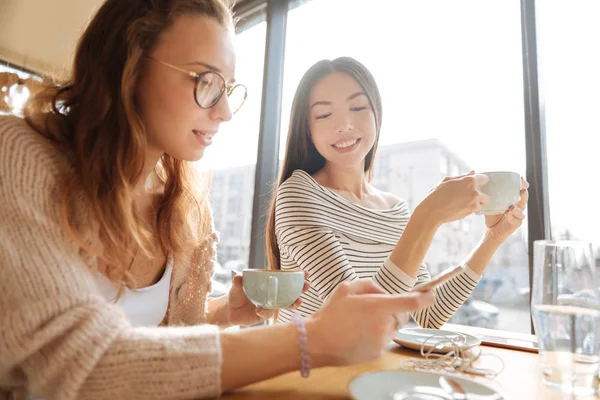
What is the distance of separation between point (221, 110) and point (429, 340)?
69 cm

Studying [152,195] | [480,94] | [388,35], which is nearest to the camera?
[152,195]

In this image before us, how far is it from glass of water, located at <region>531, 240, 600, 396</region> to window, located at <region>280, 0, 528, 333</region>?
1.00 m

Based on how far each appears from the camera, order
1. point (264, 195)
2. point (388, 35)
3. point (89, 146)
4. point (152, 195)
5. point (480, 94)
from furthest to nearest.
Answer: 1. point (264, 195)
2. point (388, 35)
3. point (480, 94)
4. point (152, 195)
5. point (89, 146)

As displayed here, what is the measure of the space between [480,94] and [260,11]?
161cm

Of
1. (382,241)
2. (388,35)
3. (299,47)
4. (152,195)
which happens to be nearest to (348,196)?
(382,241)

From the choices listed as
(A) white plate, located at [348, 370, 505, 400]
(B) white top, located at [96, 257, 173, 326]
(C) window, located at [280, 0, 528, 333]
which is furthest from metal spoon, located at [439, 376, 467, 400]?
(C) window, located at [280, 0, 528, 333]

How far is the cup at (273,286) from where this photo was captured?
2.43 feet

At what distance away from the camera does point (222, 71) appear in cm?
96

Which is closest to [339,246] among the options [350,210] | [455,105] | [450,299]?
[350,210]

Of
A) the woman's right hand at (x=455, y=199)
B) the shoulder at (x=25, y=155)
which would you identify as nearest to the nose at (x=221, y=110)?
the shoulder at (x=25, y=155)

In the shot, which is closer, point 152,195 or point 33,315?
point 33,315

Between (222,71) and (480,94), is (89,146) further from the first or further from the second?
(480,94)

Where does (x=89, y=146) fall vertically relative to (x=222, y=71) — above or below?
below

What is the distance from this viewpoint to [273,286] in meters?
0.74
